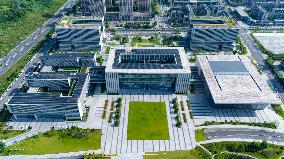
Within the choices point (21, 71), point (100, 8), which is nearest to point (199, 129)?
point (21, 71)

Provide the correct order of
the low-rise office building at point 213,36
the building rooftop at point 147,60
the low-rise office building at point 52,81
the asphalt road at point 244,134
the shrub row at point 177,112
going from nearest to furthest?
1. the asphalt road at point 244,134
2. the shrub row at point 177,112
3. the low-rise office building at point 52,81
4. the building rooftop at point 147,60
5. the low-rise office building at point 213,36

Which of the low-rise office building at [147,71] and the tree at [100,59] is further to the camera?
the tree at [100,59]

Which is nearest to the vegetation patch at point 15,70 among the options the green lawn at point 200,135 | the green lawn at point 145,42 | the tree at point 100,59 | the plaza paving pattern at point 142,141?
the tree at point 100,59

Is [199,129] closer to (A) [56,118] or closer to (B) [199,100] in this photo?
(B) [199,100]

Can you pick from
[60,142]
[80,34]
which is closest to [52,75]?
[60,142]

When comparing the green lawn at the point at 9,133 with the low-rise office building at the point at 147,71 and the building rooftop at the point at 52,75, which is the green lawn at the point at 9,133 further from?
the low-rise office building at the point at 147,71

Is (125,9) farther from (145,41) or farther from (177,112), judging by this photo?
(177,112)
